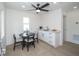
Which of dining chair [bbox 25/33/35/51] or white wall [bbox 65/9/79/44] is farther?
white wall [bbox 65/9/79/44]

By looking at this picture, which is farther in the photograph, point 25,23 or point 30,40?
point 30,40

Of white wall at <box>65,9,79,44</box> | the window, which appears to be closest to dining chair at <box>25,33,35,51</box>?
the window

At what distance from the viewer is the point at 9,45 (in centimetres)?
125

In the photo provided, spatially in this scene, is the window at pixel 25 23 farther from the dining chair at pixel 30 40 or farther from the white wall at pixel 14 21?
the dining chair at pixel 30 40

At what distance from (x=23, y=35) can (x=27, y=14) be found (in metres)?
0.43

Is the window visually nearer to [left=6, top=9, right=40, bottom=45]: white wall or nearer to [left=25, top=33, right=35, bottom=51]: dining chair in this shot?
[left=6, top=9, right=40, bottom=45]: white wall

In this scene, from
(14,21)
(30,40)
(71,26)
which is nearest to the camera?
(14,21)

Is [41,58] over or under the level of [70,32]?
under

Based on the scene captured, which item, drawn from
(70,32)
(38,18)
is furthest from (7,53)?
(70,32)

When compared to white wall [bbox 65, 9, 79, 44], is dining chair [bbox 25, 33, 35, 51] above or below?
below

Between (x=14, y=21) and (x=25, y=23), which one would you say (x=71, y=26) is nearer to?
(x=25, y=23)

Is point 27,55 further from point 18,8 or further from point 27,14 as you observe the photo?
point 18,8

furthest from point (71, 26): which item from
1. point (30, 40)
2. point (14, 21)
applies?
point (14, 21)

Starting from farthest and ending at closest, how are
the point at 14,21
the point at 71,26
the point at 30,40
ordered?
the point at 71,26
the point at 30,40
the point at 14,21
